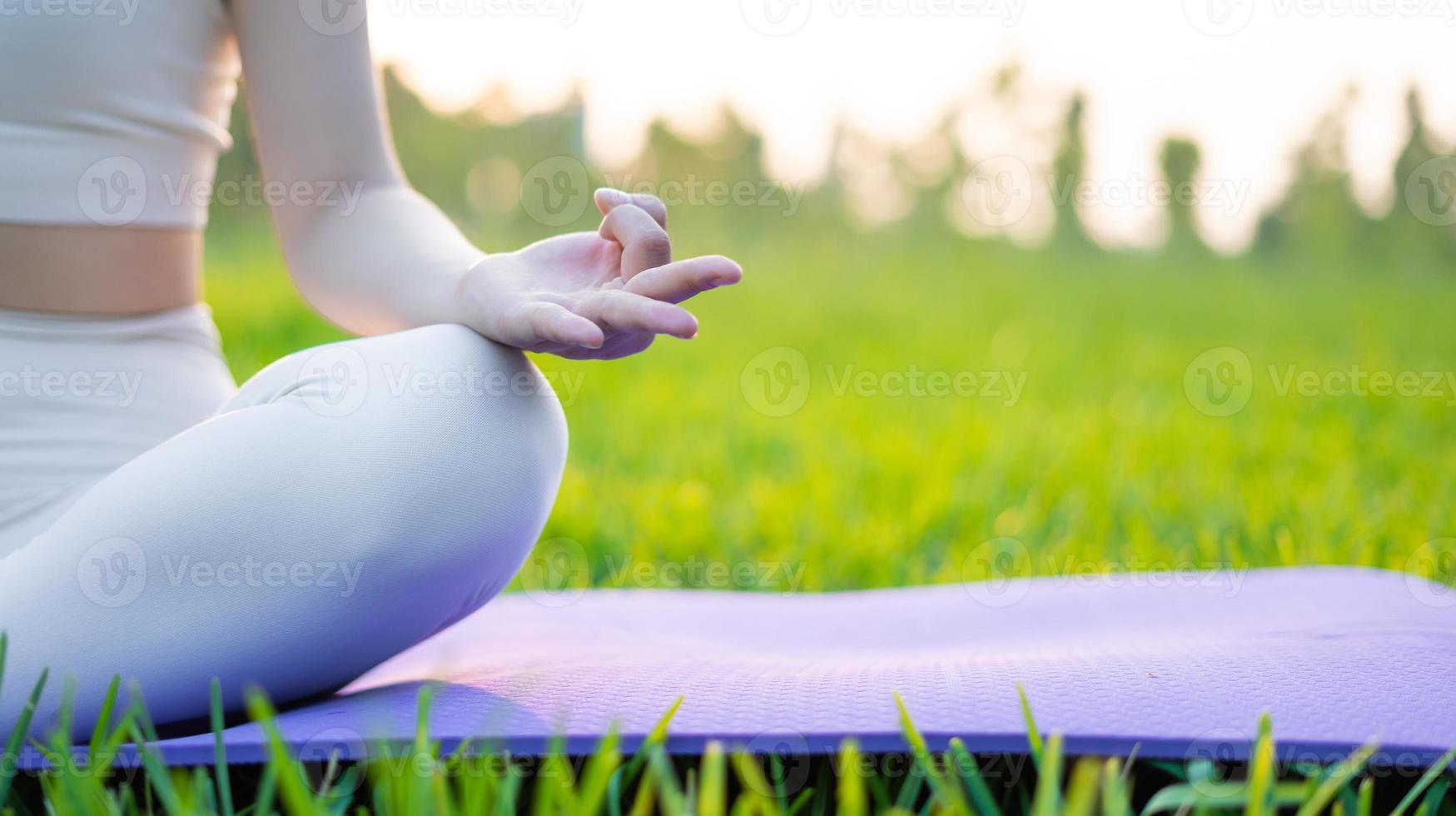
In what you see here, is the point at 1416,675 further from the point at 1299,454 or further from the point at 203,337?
the point at 1299,454

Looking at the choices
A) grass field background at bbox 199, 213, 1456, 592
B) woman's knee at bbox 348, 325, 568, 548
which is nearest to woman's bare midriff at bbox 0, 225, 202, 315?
woman's knee at bbox 348, 325, 568, 548

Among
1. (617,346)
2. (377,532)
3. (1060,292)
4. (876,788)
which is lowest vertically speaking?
(1060,292)

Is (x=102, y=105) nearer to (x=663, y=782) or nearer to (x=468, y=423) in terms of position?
(x=468, y=423)

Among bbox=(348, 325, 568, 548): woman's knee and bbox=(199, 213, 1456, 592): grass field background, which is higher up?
bbox=(348, 325, 568, 548): woman's knee

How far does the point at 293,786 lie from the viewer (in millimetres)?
659

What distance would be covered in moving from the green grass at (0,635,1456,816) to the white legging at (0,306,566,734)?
0.04 meters

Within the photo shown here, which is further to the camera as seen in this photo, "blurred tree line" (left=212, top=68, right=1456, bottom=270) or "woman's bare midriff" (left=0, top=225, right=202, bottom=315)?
"blurred tree line" (left=212, top=68, right=1456, bottom=270)

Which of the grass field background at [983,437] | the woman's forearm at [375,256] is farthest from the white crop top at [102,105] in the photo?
the grass field background at [983,437]

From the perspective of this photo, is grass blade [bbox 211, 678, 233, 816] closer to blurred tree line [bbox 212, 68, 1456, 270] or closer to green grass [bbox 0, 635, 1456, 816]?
green grass [bbox 0, 635, 1456, 816]

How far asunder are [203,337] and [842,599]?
909mm

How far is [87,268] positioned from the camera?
1.02m

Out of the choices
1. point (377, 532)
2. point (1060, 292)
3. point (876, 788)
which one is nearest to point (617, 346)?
point (377, 532)

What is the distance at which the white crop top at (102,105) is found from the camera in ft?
3.18

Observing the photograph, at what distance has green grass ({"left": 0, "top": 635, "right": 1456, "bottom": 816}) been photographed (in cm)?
69
